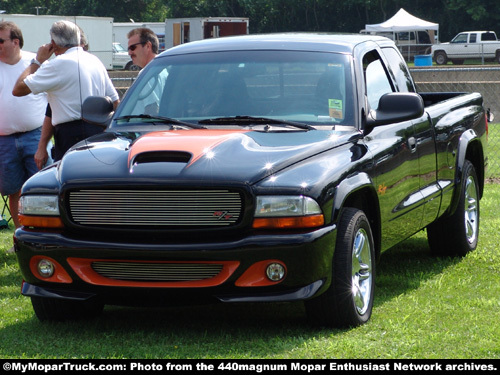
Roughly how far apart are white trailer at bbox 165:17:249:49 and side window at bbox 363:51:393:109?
4621 cm

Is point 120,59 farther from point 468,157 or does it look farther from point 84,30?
point 468,157

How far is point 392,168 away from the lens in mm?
6062

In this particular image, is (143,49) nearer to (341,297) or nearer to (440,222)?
(440,222)

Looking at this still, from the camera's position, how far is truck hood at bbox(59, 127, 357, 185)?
16.2 ft

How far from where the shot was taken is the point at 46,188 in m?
5.21

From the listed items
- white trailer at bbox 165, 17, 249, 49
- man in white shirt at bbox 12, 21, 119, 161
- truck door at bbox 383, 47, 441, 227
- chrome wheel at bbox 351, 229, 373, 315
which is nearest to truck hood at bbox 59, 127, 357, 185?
chrome wheel at bbox 351, 229, 373, 315

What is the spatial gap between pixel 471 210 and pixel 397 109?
2.48 meters

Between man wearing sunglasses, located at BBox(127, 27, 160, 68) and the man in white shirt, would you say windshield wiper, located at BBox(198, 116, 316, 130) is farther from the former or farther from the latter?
man wearing sunglasses, located at BBox(127, 27, 160, 68)

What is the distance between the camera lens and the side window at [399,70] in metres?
7.14

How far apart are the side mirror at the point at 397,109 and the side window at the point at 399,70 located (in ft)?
3.94

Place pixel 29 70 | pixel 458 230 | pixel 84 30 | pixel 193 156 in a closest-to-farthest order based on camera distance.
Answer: pixel 193 156, pixel 458 230, pixel 29 70, pixel 84 30
